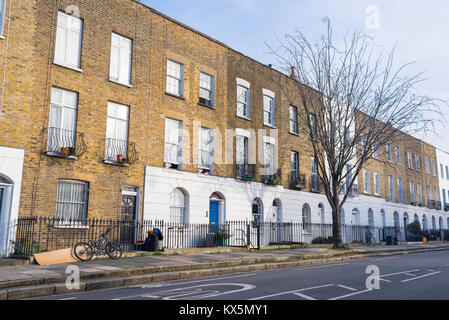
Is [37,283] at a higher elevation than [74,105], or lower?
lower

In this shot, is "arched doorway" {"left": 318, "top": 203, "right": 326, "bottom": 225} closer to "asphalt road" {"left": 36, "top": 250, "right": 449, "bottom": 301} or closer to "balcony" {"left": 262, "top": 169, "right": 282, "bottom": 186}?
"balcony" {"left": 262, "top": 169, "right": 282, "bottom": 186}

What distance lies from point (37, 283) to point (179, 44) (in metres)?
13.4

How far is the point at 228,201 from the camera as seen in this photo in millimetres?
20312

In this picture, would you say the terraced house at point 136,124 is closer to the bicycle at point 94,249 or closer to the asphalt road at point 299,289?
the bicycle at point 94,249

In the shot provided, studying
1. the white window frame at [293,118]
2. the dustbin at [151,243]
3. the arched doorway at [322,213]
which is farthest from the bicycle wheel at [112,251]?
the arched doorway at [322,213]

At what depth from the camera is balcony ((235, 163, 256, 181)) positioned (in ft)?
69.3

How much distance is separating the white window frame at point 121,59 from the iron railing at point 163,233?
6026 millimetres

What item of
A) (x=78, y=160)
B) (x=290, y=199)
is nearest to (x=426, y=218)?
(x=290, y=199)

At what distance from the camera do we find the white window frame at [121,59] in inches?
658

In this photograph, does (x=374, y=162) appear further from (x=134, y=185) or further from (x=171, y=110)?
(x=134, y=185)

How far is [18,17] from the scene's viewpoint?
45.3ft

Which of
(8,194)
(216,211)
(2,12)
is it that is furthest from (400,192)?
(2,12)

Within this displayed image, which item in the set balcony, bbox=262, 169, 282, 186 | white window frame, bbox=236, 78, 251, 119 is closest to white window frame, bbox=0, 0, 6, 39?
white window frame, bbox=236, 78, 251, 119

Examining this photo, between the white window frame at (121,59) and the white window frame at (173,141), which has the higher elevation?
the white window frame at (121,59)
